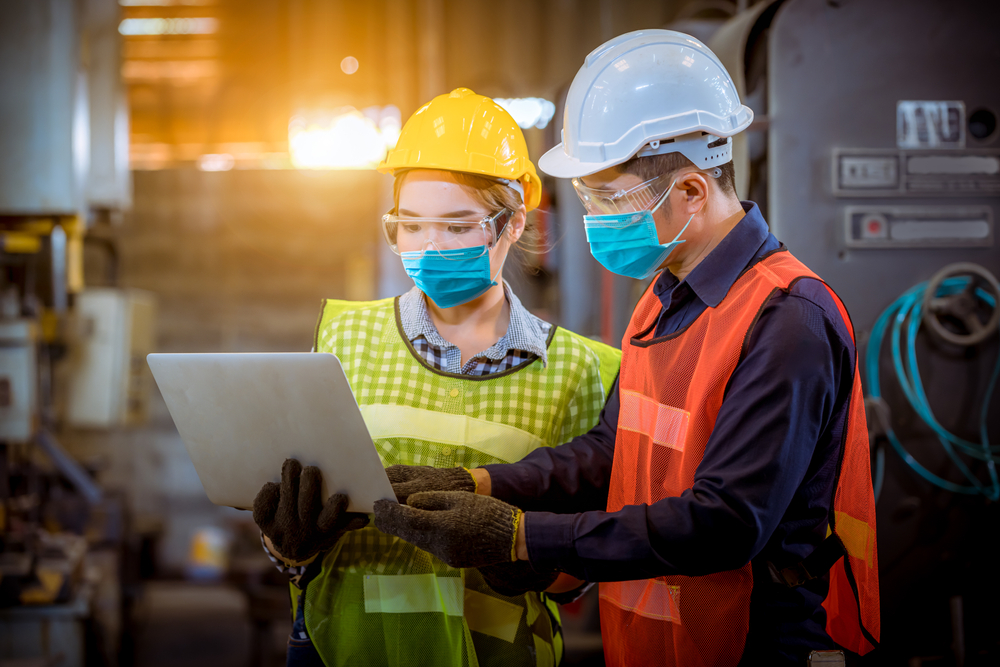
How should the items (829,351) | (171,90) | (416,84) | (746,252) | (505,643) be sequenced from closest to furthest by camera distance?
(829,351) < (746,252) < (505,643) < (416,84) < (171,90)

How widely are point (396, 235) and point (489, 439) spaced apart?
0.46m

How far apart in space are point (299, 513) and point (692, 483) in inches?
24.9

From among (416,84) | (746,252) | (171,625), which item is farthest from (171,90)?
(746,252)

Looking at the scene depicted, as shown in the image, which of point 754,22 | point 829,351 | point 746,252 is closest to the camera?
point 829,351

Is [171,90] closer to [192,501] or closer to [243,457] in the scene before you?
[192,501]

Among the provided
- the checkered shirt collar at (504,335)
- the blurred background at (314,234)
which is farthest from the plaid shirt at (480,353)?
the blurred background at (314,234)

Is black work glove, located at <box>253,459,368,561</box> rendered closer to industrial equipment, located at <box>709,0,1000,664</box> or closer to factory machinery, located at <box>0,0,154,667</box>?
industrial equipment, located at <box>709,0,1000,664</box>

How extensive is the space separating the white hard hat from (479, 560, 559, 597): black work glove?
68 centimetres

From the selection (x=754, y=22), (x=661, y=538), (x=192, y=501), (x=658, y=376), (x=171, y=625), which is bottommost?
(x=171, y=625)

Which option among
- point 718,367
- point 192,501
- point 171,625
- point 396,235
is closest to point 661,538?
point 718,367

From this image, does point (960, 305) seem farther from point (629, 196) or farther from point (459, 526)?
point (459, 526)

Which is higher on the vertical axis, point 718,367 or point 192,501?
point 718,367

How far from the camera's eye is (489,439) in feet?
4.57

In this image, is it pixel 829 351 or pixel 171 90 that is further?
pixel 171 90
